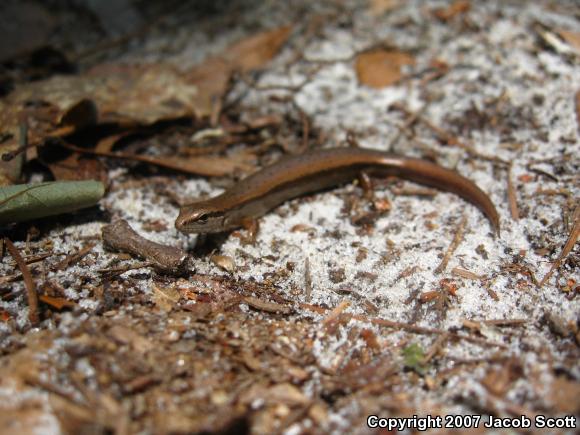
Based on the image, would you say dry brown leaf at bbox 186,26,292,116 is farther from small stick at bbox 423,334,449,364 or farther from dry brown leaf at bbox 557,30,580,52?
small stick at bbox 423,334,449,364

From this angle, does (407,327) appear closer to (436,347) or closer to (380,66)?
(436,347)

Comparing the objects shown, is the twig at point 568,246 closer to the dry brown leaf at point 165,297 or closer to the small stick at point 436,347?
the small stick at point 436,347

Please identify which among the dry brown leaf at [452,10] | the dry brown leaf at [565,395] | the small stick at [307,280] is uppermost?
the dry brown leaf at [452,10]

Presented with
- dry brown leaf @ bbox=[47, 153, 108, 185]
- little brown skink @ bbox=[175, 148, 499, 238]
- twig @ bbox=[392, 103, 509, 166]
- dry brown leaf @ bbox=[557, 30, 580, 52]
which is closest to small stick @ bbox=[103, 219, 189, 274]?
little brown skink @ bbox=[175, 148, 499, 238]

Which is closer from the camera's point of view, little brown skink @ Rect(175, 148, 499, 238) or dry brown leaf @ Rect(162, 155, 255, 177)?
little brown skink @ Rect(175, 148, 499, 238)

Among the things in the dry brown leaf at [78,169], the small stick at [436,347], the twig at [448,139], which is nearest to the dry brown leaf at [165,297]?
the dry brown leaf at [78,169]

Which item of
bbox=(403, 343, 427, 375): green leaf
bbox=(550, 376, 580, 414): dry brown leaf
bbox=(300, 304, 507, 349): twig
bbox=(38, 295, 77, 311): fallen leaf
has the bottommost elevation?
bbox=(550, 376, 580, 414): dry brown leaf

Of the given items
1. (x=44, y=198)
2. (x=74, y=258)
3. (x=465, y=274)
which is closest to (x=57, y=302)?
(x=74, y=258)
